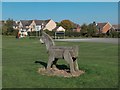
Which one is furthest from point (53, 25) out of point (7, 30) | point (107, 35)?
point (107, 35)

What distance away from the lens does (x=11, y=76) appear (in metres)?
12.1

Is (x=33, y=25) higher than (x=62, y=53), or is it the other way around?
(x=33, y=25)

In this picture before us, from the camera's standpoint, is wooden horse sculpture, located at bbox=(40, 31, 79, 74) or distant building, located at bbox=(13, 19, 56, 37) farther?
distant building, located at bbox=(13, 19, 56, 37)

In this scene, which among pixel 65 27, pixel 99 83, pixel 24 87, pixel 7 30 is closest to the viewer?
pixel 24 87

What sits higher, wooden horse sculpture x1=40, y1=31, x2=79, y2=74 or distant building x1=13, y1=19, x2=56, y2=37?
distant building x1=13, y1=19, x2=56, y2=37

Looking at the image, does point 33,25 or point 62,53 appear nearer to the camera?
point 62,53

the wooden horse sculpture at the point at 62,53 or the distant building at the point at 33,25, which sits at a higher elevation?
the distant building at the point at 33,25

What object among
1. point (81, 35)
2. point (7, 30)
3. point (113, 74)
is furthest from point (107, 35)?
point (113, 74)

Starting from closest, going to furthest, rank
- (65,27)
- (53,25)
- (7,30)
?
(7,30)
(65,27)
(53,25)

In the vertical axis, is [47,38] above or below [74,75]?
above

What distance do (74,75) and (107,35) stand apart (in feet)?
235

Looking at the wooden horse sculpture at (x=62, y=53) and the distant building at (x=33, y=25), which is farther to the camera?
the distant building at (x=33, y=25)

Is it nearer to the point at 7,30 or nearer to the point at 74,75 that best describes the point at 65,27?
the point at 7,30

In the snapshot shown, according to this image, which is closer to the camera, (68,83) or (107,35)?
(68,83)
